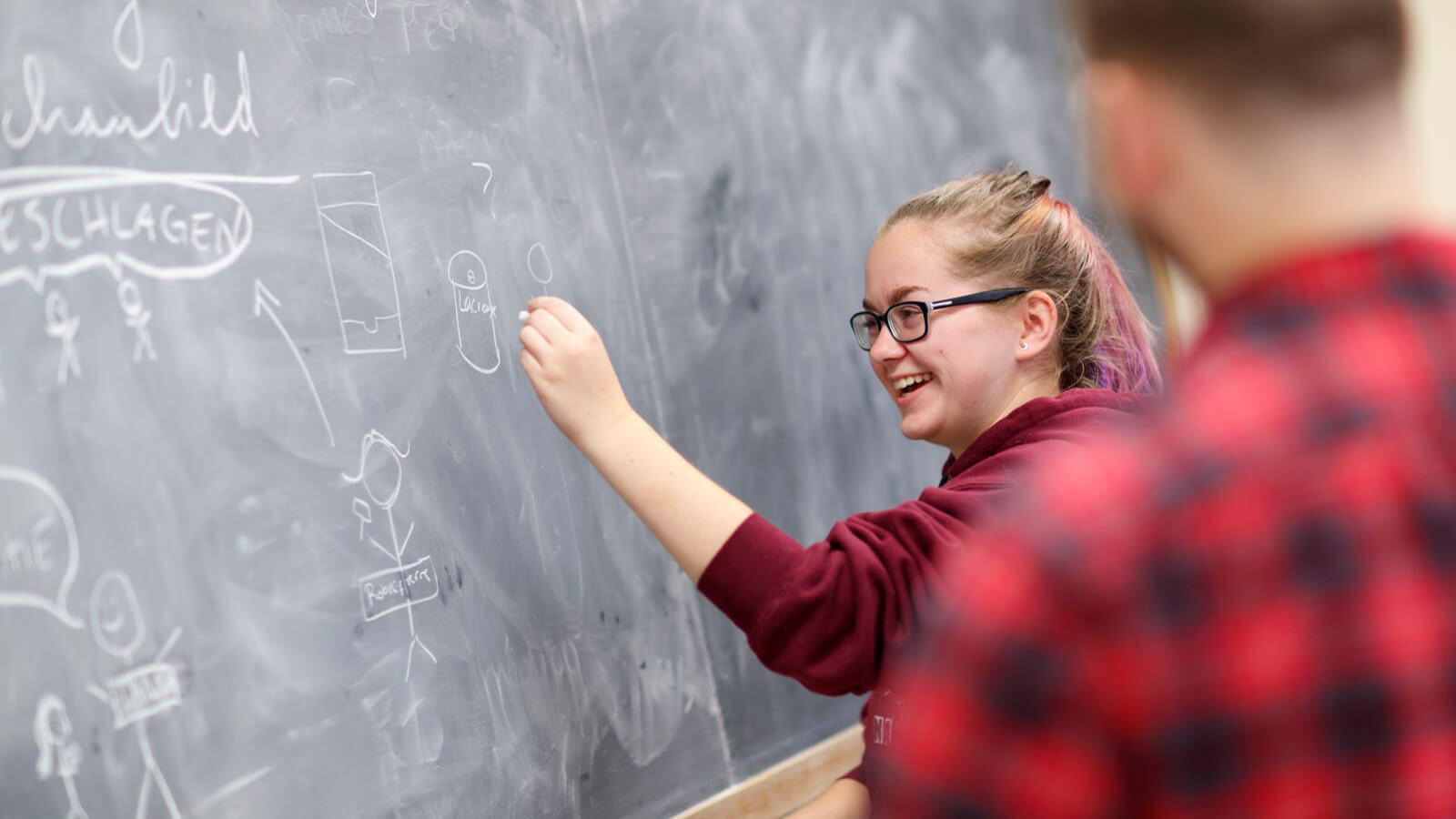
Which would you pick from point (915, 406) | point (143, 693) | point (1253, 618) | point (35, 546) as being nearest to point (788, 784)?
point (915, 406)

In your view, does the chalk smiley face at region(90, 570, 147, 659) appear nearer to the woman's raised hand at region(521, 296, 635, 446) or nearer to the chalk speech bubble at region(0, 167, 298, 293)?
the chalk speech bubble at region(0, 167, 298, 293)

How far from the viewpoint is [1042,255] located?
1.41m

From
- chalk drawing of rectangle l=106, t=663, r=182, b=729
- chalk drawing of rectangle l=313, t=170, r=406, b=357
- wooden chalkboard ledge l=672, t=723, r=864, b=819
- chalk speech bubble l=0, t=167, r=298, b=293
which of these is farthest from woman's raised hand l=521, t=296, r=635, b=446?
wooden chalkboard ledge l=672, t=723, r=864, b=819

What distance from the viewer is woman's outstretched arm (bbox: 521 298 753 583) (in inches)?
44.3

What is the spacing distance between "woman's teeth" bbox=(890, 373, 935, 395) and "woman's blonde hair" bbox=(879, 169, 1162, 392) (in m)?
0.12

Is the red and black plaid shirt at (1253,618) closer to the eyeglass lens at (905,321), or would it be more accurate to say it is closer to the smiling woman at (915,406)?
the smiling woman at (915,406)

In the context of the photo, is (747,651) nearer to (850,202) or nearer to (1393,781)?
(850,202)

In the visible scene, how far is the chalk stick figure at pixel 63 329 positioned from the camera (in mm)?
930

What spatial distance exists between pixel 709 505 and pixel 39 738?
529mm

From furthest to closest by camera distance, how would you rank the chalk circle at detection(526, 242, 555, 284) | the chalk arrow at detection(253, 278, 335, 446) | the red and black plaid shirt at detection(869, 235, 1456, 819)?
1. the chalk circle at detection(526, 242, 555, 284)
2. the chalk arrow at detection(253, 278, 335, 446)
3. the red and black plaid shirt at detection(869, 235, 1456, 819)

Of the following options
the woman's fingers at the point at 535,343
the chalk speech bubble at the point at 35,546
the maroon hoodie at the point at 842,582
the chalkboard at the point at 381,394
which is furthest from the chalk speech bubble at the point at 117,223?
the maroon hoodie at the point at 842,582

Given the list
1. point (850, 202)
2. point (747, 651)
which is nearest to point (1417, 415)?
point (747, 651)

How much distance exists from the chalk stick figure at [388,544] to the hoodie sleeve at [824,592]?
0.26 meters

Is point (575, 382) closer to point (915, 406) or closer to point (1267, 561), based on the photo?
point (915, 406)
